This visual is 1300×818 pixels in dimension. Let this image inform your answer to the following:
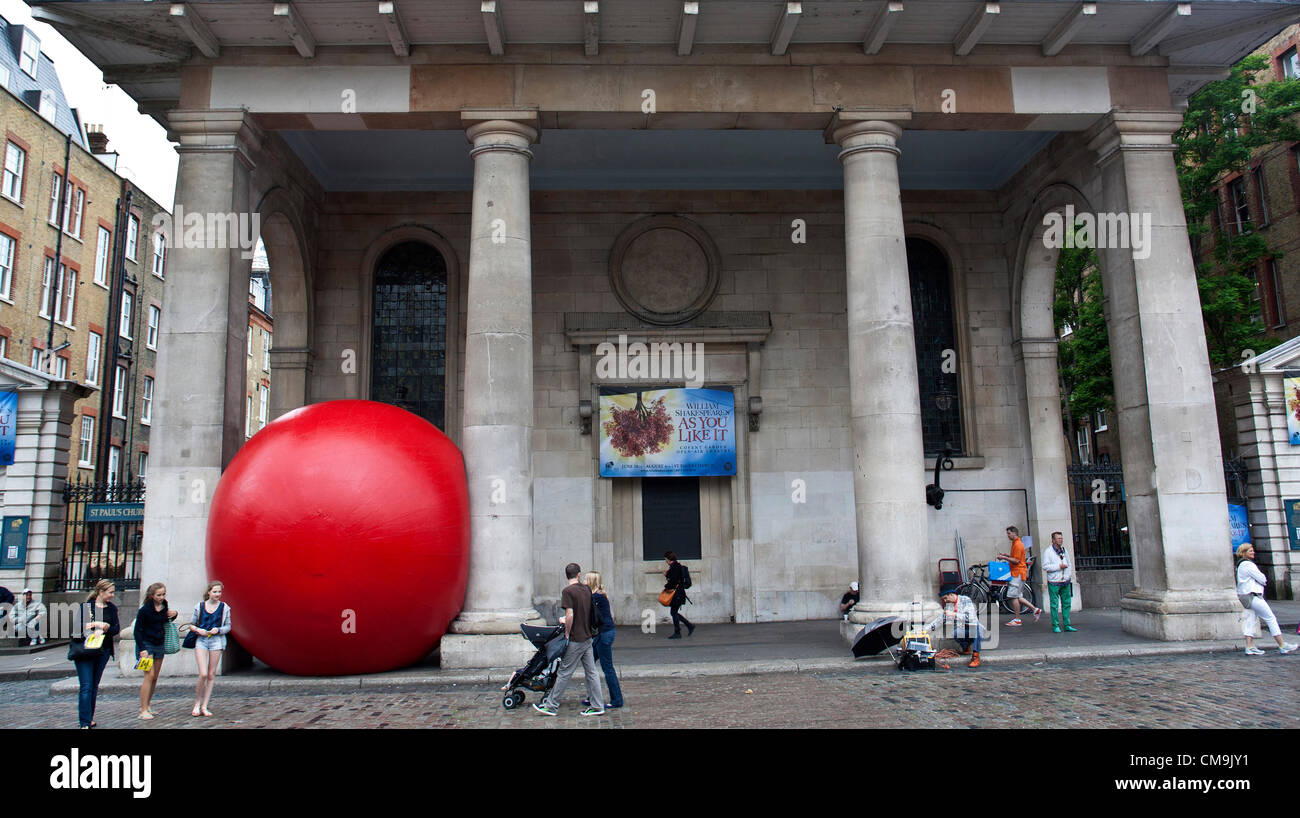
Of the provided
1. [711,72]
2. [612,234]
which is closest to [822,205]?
[612,234]

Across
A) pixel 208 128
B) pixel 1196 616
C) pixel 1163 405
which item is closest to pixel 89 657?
pixel 208 128

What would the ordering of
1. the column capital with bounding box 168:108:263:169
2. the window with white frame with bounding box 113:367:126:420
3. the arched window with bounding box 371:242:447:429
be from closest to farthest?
1. the column capital with bounding box 168:108:263:169
2. the arched window with bounding box 371:242:447:429
3. the window with white frame with bounding box 113:367:126:420

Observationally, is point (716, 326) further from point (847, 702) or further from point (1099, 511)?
point (847, 702)

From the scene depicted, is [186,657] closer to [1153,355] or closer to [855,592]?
[855,592]

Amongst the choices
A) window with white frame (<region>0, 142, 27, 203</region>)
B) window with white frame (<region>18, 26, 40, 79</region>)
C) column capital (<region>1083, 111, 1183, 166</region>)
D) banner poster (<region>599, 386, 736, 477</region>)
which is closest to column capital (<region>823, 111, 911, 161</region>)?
column capital (<region>1083, 111, 1183, 166</region>)

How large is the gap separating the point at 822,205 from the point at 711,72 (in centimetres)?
612

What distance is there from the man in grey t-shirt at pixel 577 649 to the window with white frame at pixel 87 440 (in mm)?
Result: 31541

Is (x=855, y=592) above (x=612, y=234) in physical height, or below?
below

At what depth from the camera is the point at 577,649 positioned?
9.33 metres

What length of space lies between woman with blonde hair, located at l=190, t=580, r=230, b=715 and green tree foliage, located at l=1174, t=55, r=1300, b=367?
28754 millimetres

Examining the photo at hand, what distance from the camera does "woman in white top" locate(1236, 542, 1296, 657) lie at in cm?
1209

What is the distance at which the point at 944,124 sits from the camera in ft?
47.6

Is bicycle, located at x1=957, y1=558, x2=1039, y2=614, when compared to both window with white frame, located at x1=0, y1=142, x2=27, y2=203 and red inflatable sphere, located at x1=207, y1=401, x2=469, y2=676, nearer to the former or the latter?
red inflatable sphere, located at x1=207, y1=401, x2=469, y2=676

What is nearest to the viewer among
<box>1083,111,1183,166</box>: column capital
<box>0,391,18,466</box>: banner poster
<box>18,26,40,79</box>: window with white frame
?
<box>1083,111,1183,166</box>: column capital
